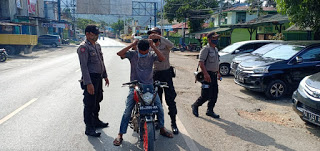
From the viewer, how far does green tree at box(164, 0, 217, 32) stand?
33938 mm

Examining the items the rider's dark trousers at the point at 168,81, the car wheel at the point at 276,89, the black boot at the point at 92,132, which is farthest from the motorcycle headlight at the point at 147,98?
the car wheel at the point at 276,89

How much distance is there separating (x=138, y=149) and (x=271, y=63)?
17.1ft

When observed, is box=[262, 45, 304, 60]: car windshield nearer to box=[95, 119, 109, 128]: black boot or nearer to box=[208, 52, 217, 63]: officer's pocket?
box=[208, 52, 217, 63]: officer's pocket

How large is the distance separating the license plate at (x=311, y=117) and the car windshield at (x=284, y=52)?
333 cm

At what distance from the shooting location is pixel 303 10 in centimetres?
896

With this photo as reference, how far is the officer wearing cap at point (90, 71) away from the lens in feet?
13.1

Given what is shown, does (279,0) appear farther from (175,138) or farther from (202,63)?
(175,138)

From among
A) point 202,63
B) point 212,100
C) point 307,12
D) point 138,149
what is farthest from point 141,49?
point 307,12

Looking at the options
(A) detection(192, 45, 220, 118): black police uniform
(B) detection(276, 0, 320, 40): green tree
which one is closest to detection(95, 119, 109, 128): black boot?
(A) detection(192, 45, 220, 118): black police uniform

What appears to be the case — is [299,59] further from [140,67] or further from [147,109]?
[147,109]

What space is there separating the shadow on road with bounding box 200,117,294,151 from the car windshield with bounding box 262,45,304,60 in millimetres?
3666

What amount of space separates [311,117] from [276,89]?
3.05m

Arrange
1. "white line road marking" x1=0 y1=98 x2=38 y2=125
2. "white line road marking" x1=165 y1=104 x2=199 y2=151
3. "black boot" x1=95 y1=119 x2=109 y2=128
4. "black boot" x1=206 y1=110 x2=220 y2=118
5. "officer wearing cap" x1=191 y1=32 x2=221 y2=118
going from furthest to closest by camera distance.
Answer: "black boot" x1=206 y1=110 x2=220 y2=118 → "officer wearing cap" x1=191 y1=32 x2=221 y2=118 → "white line road marking" x1=0 y1=98 x2=38 y2=125 → "black boot" x1=95 y1=119 x2=109 y2=128 → "white line road marking" x1=165 y1=104 x2=199 y2=151

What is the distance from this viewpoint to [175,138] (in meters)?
4.35
